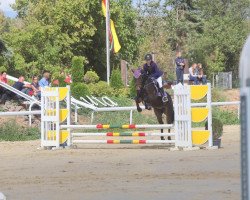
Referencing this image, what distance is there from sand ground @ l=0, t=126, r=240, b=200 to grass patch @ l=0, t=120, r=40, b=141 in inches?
171

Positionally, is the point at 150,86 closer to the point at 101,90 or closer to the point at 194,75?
the point at 194,75

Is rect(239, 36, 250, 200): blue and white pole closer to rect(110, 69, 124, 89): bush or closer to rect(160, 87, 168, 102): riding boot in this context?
rect(160, 87, 168, 102): riding boot

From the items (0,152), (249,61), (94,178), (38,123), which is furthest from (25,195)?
(38,123)

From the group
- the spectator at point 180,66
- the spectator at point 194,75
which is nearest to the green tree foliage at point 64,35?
the spectator at point 194,75

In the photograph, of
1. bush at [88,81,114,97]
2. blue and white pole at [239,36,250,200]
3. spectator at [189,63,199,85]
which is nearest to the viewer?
blue and white pole at [239,36,250,200]

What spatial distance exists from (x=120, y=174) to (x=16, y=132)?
12226mm

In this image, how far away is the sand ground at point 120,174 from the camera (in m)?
9.84

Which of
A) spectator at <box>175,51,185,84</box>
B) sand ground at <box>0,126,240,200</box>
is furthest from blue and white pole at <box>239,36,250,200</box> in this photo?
spectator at <box>175,51,185,84</box>

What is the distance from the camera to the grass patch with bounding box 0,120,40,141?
937 inches

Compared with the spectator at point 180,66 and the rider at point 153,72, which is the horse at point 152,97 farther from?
the spectator at point 180,66

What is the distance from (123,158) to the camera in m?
16.1

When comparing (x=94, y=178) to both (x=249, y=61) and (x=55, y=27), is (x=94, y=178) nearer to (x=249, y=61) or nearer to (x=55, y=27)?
(x=249, y=61)

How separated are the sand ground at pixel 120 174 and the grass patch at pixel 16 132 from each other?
433cm

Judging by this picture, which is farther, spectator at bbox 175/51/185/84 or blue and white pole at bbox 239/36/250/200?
spectator at bbox 175/51/185/84
